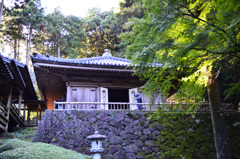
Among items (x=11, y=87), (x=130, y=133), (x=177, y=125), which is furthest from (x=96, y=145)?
(x=11, y=87)

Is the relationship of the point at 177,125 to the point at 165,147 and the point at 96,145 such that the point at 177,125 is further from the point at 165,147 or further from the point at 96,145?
the point at 96,145

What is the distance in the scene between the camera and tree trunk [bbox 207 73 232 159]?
727 centimetres

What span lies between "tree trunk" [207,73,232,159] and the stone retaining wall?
275 cm

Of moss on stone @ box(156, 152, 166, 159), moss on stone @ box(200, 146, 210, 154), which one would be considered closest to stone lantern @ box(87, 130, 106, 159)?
moss on stone @ box(156, 152, 166, 159)

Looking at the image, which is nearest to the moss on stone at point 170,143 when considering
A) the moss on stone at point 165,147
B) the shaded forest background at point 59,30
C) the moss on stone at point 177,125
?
the moss on stone at point 165,147

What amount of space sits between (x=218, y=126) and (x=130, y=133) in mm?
4017

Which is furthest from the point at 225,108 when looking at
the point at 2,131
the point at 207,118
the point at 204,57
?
the point at 2,131

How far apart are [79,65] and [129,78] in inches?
138

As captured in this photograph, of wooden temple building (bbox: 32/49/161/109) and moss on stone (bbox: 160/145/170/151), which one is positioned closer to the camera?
moss on stone (bbox: 160/145/170/151)

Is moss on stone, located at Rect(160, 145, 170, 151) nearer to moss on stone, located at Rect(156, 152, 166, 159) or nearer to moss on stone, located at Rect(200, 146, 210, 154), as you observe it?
moss on stone, located at Rect(156, 152, 166, 159)

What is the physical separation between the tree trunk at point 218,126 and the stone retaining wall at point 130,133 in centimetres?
275

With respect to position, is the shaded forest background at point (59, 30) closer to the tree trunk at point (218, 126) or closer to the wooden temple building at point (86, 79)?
the wooden temple building at point (86, 79)

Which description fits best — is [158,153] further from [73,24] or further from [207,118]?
[73,24]

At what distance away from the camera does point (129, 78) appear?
1295cm
